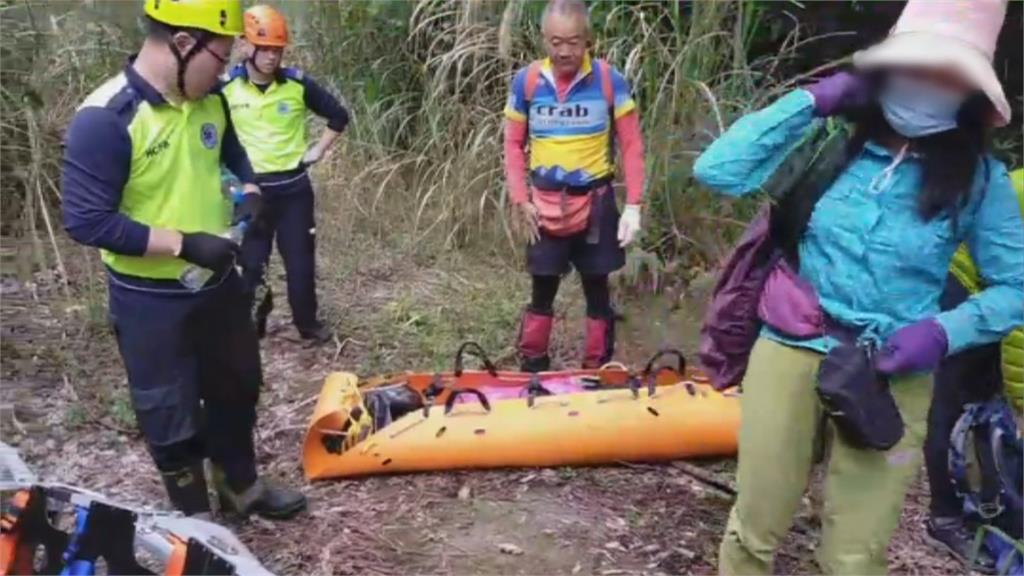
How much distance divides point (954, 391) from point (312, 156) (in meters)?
3.37

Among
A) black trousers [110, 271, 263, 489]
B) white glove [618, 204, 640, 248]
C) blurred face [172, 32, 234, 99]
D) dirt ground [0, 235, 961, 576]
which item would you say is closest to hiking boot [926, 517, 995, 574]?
dirt ground [0, 235, 961, 576]

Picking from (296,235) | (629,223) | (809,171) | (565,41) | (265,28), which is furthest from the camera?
(296,235)

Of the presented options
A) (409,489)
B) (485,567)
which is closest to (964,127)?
(485,567)

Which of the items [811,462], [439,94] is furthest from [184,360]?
[439,94]

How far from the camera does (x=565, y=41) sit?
5023 mm

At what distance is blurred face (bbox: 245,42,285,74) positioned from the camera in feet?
19.2

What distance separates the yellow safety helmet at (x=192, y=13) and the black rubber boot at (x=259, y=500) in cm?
153

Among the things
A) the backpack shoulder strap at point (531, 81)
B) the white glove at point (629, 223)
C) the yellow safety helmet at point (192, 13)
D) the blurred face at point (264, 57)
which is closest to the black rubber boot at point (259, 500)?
the yellow safety helmet at point (192, 13)

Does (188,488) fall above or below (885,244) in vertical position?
below

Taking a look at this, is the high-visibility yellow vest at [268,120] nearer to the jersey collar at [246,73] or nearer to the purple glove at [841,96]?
the jersey collar at [246,73]

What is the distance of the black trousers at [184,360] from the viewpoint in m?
3.58

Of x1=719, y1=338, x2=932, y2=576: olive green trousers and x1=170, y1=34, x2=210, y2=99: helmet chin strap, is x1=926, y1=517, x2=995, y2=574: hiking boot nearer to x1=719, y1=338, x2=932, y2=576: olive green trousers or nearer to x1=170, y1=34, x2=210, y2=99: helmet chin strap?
x1=719, y1=338, x2=932, y2=576: olive green trousers

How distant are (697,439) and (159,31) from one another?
8.04 feet

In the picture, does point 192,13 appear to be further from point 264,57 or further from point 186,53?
point 264,57
